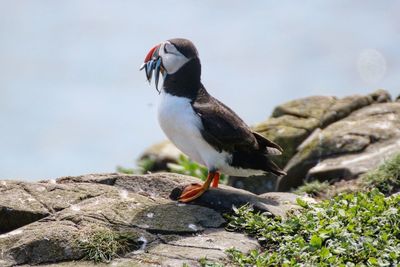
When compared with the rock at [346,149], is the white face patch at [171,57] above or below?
above

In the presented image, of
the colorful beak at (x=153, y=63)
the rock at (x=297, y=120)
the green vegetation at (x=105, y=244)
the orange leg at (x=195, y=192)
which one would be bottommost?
the rock at (x=297, y=120)

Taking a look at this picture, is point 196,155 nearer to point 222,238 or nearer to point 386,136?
point 222,238

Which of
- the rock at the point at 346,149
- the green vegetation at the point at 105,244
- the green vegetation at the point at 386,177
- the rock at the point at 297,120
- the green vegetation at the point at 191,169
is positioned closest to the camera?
the green vegetation at the point at 105,244

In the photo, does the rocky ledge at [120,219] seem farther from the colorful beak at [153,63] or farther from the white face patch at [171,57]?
the white face patch at [171,57]

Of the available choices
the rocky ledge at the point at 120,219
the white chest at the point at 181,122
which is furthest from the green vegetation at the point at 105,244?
the white chest at the point at 181,122

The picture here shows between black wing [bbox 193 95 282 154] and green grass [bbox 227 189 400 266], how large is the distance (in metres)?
0.67

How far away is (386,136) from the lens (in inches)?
473

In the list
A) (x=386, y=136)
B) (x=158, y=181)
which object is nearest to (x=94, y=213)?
(x=158, y=181)

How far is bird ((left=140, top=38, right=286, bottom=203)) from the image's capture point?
7.89m

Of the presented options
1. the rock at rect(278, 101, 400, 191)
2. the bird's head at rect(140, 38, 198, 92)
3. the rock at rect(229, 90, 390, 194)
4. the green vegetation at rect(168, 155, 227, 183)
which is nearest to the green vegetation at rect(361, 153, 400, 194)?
the rock at rect(278, 101, 400, 191)

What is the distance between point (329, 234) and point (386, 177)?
335 cm

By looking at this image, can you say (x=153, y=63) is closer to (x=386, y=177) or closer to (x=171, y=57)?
(x=171, y=57)

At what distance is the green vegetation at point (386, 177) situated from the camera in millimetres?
10156

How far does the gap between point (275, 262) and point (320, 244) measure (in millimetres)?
418
